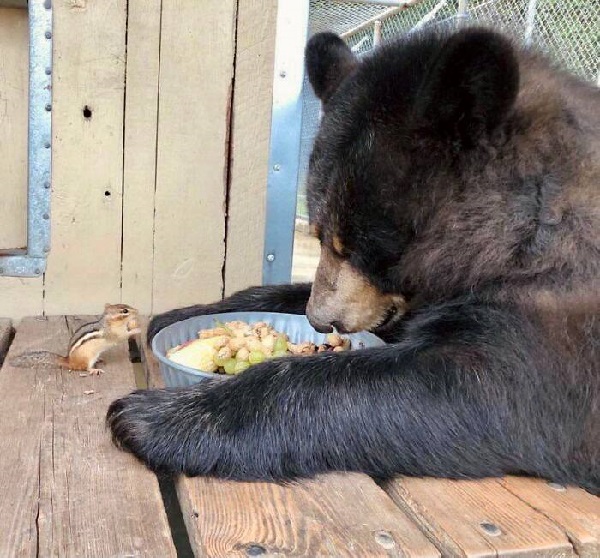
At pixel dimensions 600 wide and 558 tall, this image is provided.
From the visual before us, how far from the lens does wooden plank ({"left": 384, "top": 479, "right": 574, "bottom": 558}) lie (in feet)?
4.23

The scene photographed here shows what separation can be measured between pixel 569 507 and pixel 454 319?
1.57ft

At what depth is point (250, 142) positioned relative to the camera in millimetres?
2998

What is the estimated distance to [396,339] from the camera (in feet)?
6.76

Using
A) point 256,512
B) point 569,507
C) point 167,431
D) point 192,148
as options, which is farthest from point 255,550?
point 192,148

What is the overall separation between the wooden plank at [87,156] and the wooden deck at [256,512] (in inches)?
51.6

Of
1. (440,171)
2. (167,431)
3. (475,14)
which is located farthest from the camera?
(475,14)

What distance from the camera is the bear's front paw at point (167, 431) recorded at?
4.94ft

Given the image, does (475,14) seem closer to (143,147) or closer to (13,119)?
(143,147)

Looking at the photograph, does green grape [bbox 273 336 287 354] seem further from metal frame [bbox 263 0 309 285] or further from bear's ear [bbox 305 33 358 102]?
metal frame [bbox 263 0 309 285]

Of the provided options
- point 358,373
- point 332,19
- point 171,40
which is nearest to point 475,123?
point 358,373

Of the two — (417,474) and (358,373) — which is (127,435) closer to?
(358,373)

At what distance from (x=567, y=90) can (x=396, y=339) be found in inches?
32.5

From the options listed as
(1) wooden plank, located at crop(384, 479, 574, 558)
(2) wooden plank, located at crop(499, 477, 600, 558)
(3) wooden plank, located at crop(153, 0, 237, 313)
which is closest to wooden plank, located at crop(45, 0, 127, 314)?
(3) wooden plank, located at crop(153, 0, 237, 313)

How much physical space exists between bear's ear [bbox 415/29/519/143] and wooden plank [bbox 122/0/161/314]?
158 centimetres
